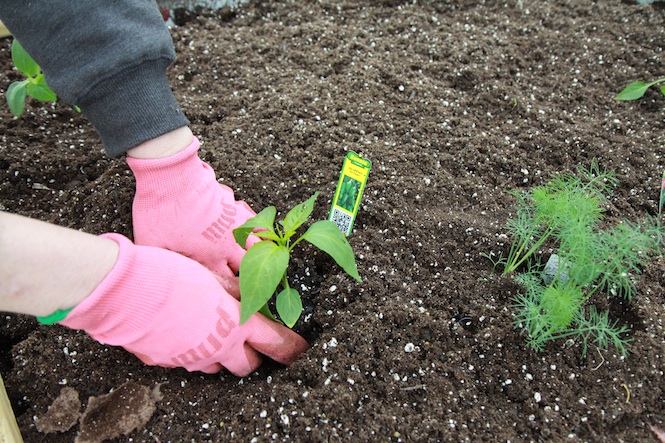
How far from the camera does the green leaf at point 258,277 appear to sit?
3.44 feet

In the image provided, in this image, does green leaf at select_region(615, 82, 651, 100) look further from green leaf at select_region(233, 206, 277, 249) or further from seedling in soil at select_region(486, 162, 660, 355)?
green leaf at select_region(233, 206, 277, 249)

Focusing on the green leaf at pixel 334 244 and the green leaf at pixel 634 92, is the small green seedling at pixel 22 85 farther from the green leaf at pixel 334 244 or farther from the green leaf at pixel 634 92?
the green leaf at pixel 634 92

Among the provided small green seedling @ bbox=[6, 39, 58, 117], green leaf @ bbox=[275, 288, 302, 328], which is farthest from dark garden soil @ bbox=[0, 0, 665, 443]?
small green seedling @ bbox=[6, 39, 58, 117]

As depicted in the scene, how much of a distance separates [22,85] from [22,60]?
89 millimetres

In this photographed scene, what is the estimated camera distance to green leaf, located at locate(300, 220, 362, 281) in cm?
109

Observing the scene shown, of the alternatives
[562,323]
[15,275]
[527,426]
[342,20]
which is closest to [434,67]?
[342,20]

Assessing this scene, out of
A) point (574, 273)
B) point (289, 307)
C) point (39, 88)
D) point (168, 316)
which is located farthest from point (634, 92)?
point (39, 88)

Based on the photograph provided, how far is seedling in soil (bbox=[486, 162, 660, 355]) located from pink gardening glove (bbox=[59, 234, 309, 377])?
2.32 feet

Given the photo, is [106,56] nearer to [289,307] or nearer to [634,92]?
[289,307]

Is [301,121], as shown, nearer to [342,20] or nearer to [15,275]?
[342,20]

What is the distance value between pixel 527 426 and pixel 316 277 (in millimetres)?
698

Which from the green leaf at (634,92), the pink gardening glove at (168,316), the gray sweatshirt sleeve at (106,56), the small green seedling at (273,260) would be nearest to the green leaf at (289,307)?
the small green seedling at (273,260)

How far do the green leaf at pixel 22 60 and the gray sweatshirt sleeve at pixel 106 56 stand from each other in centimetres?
29

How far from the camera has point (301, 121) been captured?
188 cm
